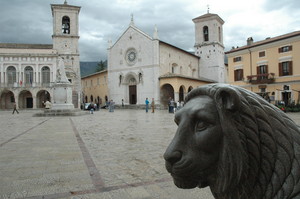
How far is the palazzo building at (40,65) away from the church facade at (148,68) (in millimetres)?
8567

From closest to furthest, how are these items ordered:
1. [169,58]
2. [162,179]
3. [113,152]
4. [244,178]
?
[244,178]
[162,179]
[113,152]
[169,58]

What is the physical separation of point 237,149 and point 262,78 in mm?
30473

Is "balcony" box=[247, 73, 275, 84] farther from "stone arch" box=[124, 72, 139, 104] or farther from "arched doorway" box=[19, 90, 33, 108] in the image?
"arched doorway" box=[19, 90, 33, 108]

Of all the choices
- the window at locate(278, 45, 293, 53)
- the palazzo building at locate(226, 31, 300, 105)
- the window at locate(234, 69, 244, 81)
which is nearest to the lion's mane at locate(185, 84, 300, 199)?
the palazzo building at locate(226, 31, 300, 105)

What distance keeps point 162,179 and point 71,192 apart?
130 centimetres

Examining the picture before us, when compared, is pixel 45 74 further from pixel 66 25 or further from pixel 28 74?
pixel 66 25

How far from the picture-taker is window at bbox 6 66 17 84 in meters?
40.7

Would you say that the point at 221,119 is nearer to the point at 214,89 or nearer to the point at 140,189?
the point at 214,89

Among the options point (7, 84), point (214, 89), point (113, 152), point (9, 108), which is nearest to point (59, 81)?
point (113, 152)

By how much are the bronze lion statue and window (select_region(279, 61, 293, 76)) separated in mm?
29463

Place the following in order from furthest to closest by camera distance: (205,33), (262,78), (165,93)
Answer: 1. (205,33)
2. (165,93)
3. (262,78)

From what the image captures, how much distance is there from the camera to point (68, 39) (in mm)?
42656

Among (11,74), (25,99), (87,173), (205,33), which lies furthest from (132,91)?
(87,173)

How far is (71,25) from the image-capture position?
42875 millimetres
